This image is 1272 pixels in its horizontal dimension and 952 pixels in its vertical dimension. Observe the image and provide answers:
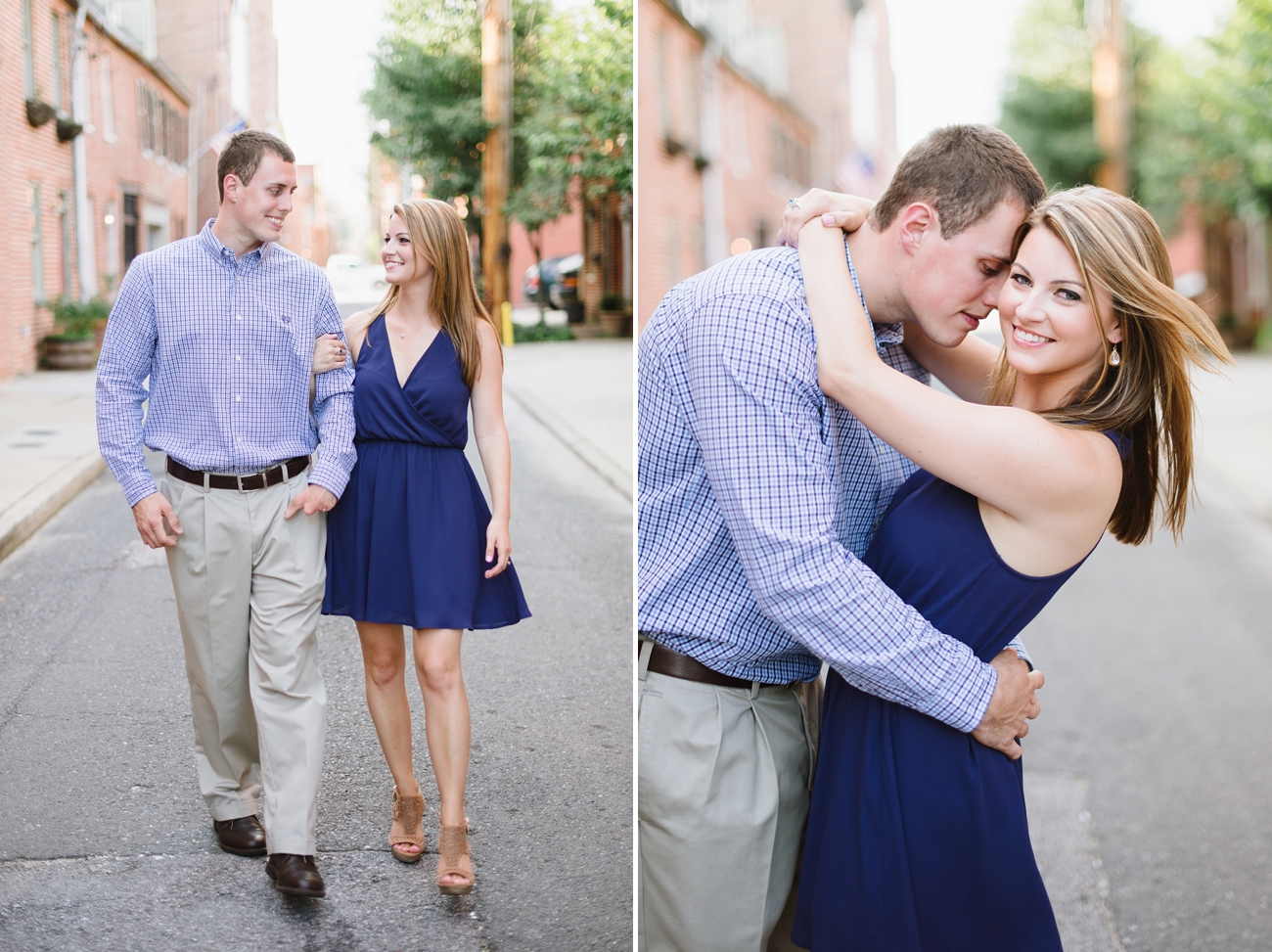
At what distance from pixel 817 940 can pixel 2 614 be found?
1.32 metres

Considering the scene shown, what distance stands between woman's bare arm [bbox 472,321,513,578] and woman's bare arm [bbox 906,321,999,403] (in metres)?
0.69

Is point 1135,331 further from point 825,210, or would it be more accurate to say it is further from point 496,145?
point 496,145

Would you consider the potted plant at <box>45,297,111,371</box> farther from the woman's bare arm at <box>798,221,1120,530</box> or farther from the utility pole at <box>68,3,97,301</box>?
the woman's bare arm at <box>798,221,1120,530</box>

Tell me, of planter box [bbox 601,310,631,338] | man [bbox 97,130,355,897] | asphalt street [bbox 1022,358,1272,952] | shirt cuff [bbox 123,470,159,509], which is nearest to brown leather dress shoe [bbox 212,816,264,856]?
man [bbox 97,130,355,897]

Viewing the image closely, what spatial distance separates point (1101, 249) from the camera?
59.9 inches

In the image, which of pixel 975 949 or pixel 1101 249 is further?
pixel 975 949

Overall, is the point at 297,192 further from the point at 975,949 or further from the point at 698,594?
the point at 975,949

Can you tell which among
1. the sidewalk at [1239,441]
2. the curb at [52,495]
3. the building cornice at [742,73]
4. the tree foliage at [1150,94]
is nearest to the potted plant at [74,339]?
the curb at [52,495]

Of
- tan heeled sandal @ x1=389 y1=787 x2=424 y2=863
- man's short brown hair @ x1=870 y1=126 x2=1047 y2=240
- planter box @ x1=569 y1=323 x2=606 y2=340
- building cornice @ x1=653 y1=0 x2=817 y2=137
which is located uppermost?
building cornice @ x1=653 y1=0 x2=817 y2=137

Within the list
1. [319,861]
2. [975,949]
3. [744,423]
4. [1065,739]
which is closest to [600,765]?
[319,861]

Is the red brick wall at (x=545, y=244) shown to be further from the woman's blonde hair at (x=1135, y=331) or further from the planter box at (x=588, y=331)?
the woman's blonde hair at (x=1135, y=331)

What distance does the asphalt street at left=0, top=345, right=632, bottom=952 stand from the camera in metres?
1.76

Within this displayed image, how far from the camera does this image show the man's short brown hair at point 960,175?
1583 mm

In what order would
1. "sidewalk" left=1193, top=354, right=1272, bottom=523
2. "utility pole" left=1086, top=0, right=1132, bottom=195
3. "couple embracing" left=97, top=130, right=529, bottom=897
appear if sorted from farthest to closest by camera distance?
"utility pole" left=1086, top=0, right=1132, bottom=195 → "sidewalk" left=1193, top=354, right=1272, bottom=523 → "couple embracing" left=97, top=130, right=529, bottom=897
